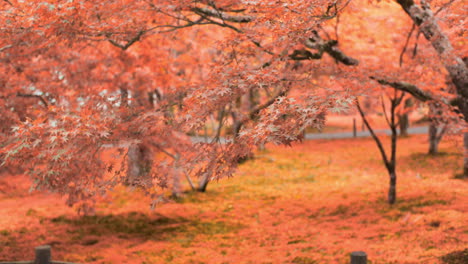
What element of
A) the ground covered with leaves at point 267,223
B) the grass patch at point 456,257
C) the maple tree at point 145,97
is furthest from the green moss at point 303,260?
the maple tree at point 145,97

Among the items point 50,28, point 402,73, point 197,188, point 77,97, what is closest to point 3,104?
point 77,97

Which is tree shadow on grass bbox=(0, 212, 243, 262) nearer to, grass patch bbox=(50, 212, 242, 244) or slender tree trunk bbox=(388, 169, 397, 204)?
grass patch bbox=(50, 212, 242, 244)

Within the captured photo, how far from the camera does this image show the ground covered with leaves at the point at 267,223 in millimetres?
9836

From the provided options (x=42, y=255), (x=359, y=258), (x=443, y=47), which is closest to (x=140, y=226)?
(x=42, y=255)

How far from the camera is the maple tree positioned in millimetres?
5973

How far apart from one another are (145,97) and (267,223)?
5483 millimetres

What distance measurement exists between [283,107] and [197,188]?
38.5ft

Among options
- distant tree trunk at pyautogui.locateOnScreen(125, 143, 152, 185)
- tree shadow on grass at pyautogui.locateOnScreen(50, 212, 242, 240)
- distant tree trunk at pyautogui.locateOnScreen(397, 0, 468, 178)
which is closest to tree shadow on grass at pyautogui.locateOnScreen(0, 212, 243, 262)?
tree shadow on grass at pyautogui.locateOnScreen(50, 212, 242, 240)

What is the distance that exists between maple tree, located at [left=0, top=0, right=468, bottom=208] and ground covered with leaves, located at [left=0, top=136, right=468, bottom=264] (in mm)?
1630

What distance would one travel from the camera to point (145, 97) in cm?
859

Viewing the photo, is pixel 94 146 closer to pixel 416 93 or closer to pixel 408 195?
pixel 416 93

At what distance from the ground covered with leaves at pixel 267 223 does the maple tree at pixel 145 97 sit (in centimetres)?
163

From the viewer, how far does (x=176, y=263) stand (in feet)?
31.9

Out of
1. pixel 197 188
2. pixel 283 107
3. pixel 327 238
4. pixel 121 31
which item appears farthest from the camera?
pixel 197 188
